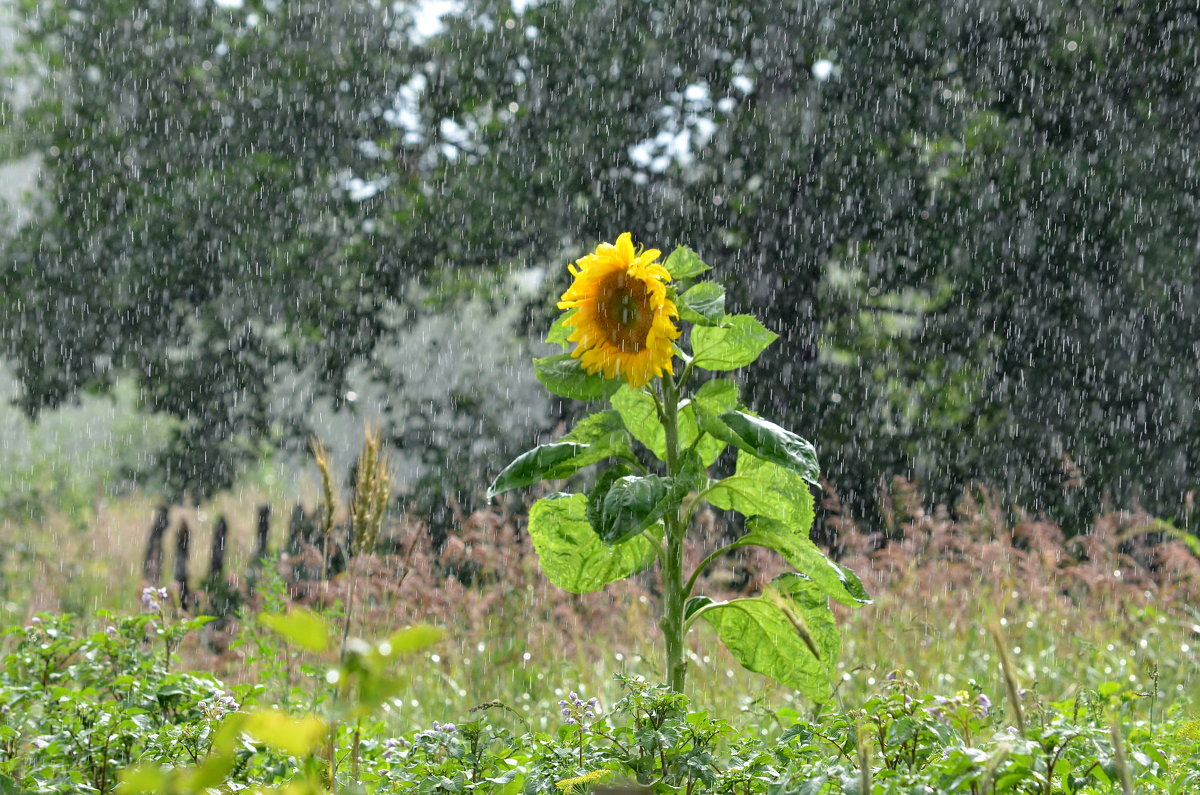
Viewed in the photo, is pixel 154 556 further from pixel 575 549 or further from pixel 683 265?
pixel 683 265

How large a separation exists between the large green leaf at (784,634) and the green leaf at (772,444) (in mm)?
246

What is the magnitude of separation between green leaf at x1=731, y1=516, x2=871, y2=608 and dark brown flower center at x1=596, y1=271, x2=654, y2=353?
0.37 meters

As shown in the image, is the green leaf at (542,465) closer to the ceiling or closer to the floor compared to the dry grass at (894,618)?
closer to the ceiling

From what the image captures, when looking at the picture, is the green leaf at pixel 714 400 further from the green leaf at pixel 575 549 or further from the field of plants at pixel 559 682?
the field of plants at pixel 559 682

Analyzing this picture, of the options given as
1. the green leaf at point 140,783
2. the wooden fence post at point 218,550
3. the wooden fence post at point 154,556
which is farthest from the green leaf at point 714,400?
the wooden fence post at point 154,556

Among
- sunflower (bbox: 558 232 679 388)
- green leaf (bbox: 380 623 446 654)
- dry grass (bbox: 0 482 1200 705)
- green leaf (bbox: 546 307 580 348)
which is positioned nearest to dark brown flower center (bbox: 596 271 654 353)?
sunflower (bbox: 558 232 679 388)

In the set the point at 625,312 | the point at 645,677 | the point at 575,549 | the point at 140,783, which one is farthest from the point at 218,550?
the point at 140,783

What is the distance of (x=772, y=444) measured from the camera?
166 cm

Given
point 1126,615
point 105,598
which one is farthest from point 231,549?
point 1126,615

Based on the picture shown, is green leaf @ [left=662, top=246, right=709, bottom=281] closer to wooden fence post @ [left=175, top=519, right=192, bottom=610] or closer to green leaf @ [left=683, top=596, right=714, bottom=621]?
green leaf @ [left=683, top=596, right=714, bottom=621]

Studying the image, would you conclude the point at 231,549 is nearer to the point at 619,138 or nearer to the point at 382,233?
the point at 382,233

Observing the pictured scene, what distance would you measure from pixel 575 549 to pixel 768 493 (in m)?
0.37

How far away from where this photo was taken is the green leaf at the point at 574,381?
1861 millimetres

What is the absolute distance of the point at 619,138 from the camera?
644 cm
